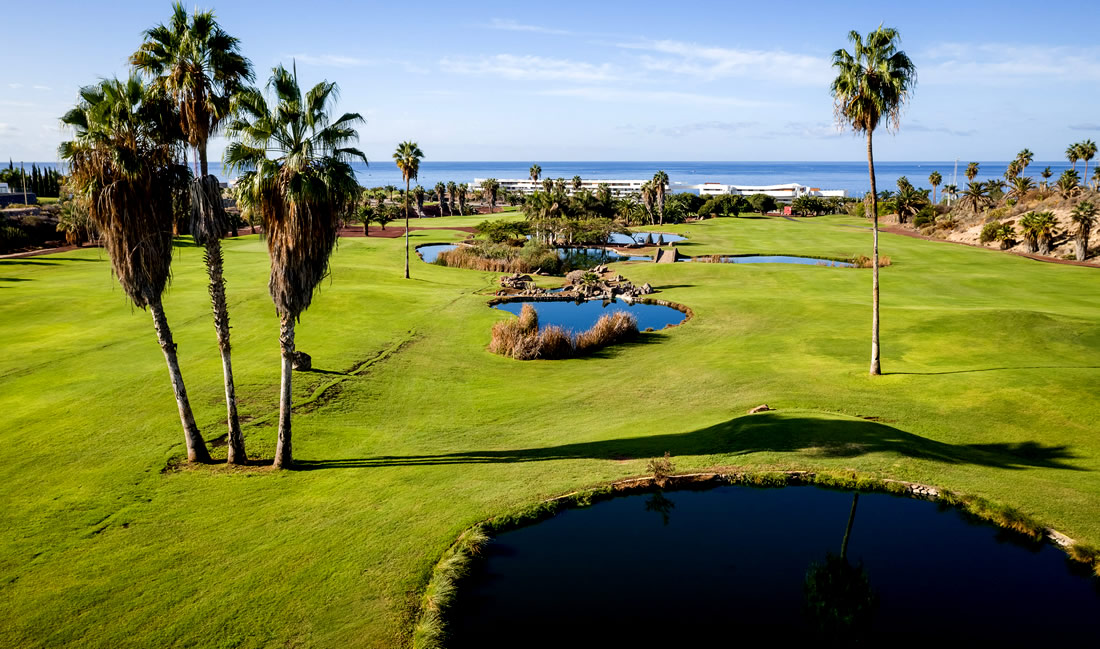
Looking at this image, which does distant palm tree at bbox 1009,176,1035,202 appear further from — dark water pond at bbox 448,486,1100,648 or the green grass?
dark water pond at bbox 448,486,1100,648

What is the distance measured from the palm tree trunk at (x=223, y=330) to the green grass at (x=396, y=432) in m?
1.22

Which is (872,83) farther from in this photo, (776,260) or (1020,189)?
(1020,189)

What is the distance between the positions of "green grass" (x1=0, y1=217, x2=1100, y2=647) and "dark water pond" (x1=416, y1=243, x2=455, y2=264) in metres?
36.6

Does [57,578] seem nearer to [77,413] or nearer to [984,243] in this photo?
[77,413]

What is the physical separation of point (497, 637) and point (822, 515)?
10.7 m

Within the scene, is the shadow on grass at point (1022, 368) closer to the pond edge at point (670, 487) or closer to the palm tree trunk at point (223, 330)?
the pond edge at point (670, 487)

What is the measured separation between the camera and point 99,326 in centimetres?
3909

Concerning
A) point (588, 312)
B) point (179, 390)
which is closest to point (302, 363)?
point (179, 390)

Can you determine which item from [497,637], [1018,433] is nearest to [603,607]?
[497,637]

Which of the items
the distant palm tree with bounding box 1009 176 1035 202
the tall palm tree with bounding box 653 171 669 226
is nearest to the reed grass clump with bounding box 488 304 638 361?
the tall palm tree with bounding box 653 171 669 226

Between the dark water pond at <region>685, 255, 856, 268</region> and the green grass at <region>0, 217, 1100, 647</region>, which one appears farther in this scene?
the dark water pond at <region>685, 255, 856, 268</region>

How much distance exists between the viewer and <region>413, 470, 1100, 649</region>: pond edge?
48.0 feet

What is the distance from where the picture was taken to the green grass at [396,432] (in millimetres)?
14867

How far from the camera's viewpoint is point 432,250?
309ft
